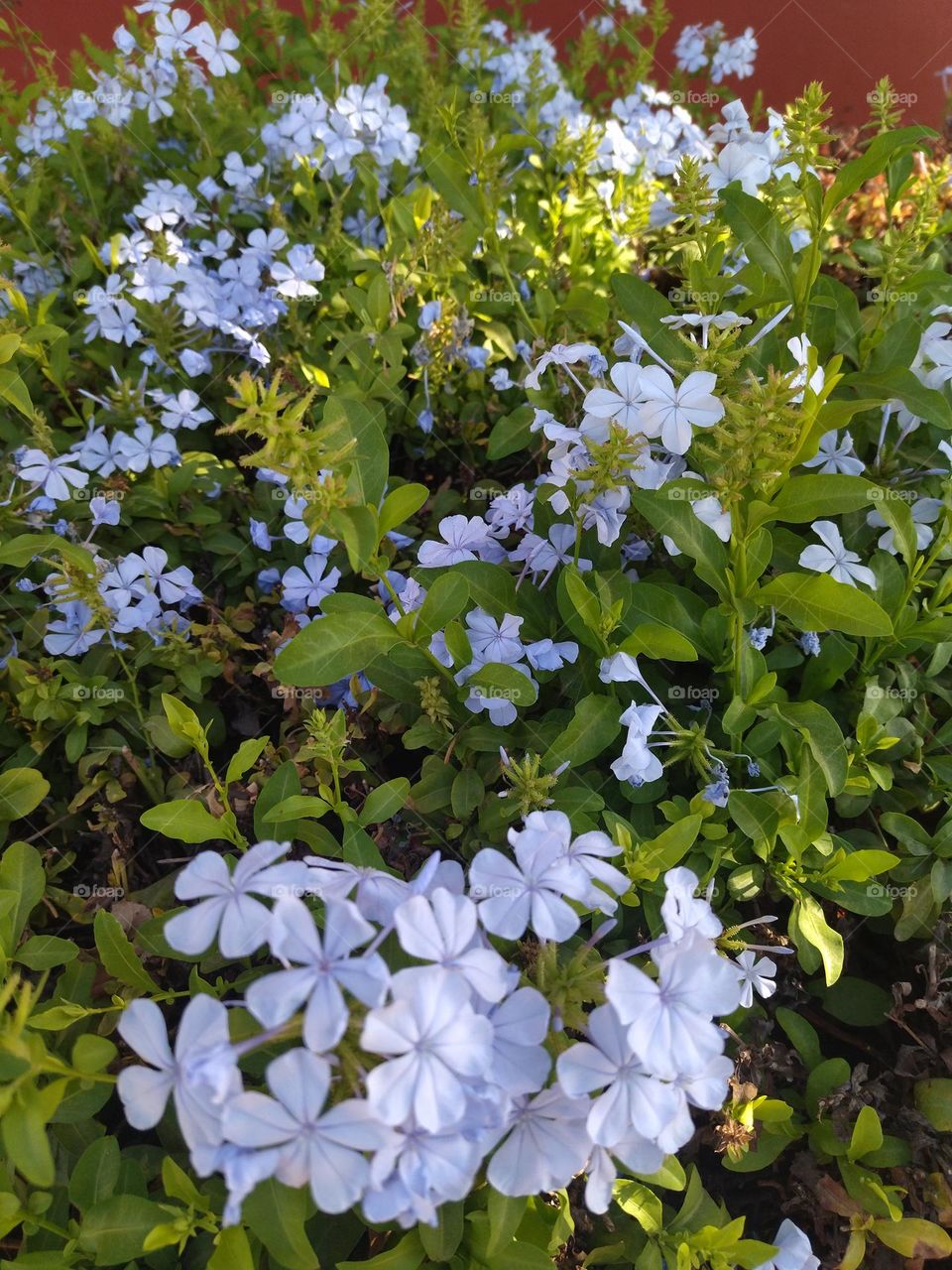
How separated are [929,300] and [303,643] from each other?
5.01 feet

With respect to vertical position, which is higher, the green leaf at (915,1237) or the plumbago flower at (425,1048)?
the plumbago flower at (425,1048)

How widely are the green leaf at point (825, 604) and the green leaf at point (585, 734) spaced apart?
1.00ft

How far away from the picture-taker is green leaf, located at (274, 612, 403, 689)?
1267 millimetres

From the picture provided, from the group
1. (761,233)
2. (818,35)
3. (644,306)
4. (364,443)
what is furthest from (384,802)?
(818,35)

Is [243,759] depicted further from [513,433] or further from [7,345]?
[513,433]

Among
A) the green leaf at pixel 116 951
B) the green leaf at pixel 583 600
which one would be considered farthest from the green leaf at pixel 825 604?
the green leaf at pixel 116 951

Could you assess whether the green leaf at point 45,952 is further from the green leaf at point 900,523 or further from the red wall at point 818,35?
the red wall at point 818,35

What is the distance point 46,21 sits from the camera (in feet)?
12.1

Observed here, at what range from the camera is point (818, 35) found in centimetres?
365

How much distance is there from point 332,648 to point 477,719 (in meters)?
0.39

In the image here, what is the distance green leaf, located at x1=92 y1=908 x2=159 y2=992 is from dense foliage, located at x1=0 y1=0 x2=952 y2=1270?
1 cm

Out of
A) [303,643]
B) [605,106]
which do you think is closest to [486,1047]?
[303,643]

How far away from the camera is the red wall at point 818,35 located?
349 cm

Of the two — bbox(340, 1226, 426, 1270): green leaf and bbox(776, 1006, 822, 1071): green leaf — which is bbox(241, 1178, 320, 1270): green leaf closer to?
bbox(340, 1226, 426, 1270): green leaf
